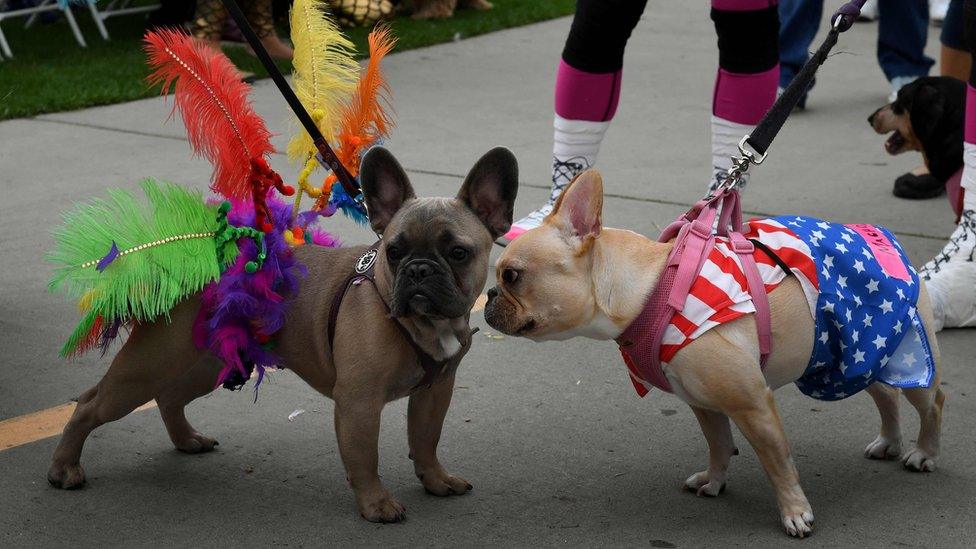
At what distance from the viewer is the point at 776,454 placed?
9.59 feet

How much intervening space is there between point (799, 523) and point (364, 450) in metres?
1.11

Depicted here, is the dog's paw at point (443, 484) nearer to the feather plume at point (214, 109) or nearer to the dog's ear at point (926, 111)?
the feather plume at point (214, 109)

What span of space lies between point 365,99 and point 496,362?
1216mm

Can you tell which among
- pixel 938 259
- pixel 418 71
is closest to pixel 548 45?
pixel 418 71

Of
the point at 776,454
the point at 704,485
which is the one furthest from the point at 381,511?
the point at 776,454

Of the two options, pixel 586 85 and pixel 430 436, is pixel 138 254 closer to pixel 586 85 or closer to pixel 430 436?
pixel 430 436

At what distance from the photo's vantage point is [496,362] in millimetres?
4250

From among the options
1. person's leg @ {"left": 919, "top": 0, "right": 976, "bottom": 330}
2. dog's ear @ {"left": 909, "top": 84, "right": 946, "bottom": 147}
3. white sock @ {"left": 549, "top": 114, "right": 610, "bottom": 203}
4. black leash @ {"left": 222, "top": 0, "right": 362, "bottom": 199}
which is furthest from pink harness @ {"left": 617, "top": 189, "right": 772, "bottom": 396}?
dog's ear @ {"left": 909, "top": 84, "right": 946, "bottom": 147}

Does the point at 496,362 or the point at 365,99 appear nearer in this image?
the point at 365,99

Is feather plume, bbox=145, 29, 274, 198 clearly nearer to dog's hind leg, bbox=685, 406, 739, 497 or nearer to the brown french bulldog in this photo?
the brown french bulldog

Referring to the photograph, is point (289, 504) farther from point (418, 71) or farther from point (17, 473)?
point (418, 71)

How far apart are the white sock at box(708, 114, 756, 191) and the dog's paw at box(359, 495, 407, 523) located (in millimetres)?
2320

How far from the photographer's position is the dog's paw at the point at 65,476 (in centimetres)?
323

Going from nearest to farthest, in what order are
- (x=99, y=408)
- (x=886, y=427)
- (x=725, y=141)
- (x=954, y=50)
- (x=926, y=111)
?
(x=99, y=408)
(x=886, y=427)
(x=725, y=141)
(x=926, y=111)
(x=954, y=50)
